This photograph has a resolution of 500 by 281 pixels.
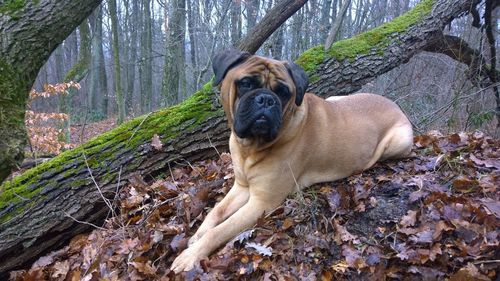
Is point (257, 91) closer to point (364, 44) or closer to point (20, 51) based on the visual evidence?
point (20, 51)

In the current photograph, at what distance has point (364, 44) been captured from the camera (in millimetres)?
6230

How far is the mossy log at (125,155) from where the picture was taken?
4168 mm

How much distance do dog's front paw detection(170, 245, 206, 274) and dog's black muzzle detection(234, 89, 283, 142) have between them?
1.07 meters

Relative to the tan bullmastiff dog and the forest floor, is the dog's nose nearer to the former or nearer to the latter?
the tan bullmastiff dog

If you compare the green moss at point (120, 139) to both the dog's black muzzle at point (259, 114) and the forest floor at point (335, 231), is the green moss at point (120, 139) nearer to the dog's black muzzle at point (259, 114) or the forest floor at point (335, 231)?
the forest floor at point (335, 231)

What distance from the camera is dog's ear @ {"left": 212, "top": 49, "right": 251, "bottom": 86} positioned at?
3.70 metres

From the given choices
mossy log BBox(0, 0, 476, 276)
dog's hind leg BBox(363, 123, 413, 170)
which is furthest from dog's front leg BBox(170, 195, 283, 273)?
mossy log BBox(0, 0, 476, 276)

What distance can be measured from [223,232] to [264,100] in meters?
1.20

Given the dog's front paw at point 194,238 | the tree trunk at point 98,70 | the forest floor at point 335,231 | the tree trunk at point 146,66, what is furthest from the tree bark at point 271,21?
the tree trunk at point 98,70

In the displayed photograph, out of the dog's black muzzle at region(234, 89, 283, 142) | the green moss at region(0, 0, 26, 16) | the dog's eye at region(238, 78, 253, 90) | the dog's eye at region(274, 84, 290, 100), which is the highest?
the green moss at region(0, 0, 26, 16)

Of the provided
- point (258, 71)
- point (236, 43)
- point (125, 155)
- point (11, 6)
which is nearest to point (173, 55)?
point (236, 43)

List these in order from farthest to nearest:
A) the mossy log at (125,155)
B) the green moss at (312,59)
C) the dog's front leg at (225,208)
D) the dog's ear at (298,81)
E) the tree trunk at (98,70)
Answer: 1. the tree trunk at (98,70)
2. the green moss at (312,59)
3. the mossy log at (125,155)
4. the dog's front leg at (225,208)
5. the dog's ear at (298,81)

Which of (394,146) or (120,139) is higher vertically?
(120,139)

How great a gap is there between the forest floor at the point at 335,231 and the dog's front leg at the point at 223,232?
68 millimetres
